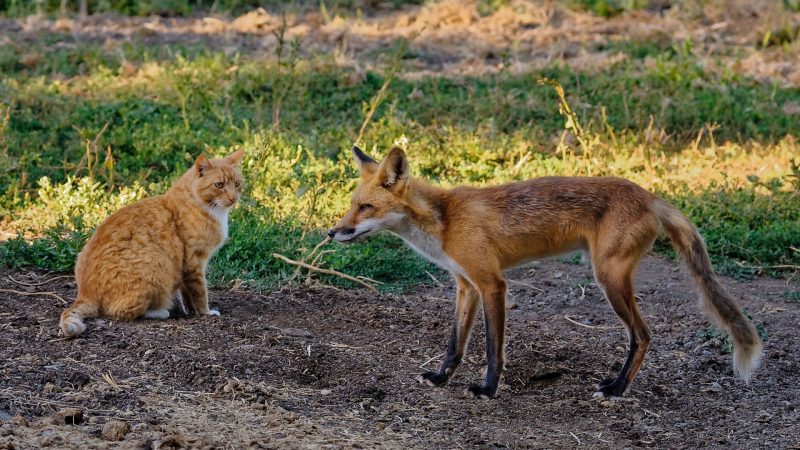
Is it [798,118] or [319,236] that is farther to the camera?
[798,118]

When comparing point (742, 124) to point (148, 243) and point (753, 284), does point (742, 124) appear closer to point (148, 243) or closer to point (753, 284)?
point (753, 284)

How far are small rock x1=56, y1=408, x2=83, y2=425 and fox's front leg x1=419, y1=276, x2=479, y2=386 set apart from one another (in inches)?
77.9

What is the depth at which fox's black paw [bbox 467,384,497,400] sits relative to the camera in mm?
6027

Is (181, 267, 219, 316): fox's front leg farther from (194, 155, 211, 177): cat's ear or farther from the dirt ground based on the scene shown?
(194, 155, 211, 177): cat's ear

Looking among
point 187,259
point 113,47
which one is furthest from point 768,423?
point 113,47

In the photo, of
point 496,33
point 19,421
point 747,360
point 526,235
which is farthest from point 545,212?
point 496,33

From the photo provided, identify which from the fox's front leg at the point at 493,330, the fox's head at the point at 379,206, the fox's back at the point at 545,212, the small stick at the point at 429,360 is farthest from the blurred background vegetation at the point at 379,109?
the fox's front leg at the point at 493,330

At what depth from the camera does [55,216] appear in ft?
27.8

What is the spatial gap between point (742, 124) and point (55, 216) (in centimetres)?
697

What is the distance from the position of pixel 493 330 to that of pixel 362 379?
2.62ft

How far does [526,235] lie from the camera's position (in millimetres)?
6246

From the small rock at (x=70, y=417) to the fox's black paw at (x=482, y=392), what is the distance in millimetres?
2154

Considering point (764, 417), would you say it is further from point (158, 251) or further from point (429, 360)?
point (158, 251)

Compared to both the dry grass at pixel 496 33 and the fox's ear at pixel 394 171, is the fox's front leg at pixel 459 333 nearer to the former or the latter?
the fox's ear at pixel 394 171
